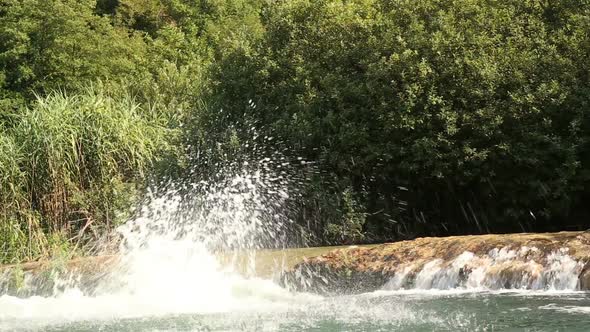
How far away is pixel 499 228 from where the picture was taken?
694 inches

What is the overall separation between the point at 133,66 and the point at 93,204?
46.5 feet

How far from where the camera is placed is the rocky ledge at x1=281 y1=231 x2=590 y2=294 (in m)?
10.5

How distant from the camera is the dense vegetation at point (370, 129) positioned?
52.3 ft

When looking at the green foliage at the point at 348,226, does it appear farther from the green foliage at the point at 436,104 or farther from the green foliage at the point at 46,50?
the green foliage at the point at 46,50

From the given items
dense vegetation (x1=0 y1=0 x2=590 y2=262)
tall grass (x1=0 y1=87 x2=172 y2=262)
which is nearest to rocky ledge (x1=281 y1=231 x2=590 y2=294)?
dense vegetation (x1=0 y1=0 x2=590 y2=262)

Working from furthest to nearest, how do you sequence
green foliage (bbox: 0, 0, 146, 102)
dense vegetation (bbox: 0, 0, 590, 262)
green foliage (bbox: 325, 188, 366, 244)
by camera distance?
green foliage (bbox: 0, 0, 146, 102), green foliage (bbox: 325, 188, 366, 244), dense vegetation (bbox: 0, 0, 590, 262)

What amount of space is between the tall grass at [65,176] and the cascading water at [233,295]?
0.89m

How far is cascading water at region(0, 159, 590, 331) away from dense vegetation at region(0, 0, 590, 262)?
66.1 inches

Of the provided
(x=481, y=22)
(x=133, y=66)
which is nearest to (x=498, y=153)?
(x=481, y=22)

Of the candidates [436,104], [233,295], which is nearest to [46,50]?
[436,104]

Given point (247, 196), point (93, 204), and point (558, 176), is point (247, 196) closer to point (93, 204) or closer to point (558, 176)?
point (93, 204)

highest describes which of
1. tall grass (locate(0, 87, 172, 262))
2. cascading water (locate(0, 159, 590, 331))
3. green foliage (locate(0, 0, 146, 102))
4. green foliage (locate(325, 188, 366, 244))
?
green foliage (locate(0, 0, 146, 102))

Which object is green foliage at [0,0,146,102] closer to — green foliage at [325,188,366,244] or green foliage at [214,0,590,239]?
green foliage at [214,0,590,239]

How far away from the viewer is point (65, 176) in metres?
16.2
